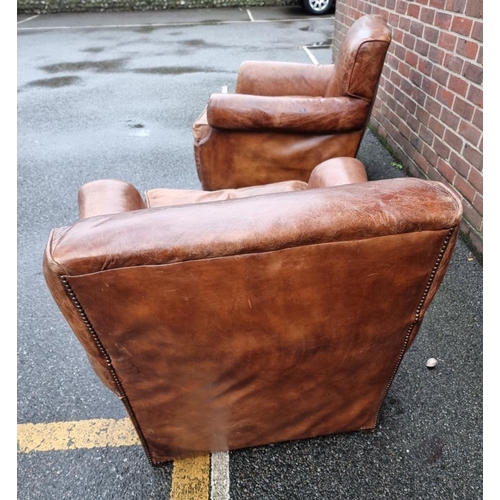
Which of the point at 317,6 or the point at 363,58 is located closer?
the point at 363,58

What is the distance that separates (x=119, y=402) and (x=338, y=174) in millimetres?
1290

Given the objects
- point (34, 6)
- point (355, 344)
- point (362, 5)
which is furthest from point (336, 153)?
point (34, 6)

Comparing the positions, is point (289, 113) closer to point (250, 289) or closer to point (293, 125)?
point (293, 125)

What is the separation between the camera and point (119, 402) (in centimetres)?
173

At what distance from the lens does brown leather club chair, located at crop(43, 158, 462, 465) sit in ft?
2.90

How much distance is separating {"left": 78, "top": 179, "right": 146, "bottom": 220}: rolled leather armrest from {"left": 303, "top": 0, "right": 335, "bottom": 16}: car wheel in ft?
31.1

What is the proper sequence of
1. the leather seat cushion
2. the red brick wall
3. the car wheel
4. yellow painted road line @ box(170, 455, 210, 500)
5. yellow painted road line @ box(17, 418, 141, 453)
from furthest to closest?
1. the car wheel
2. the red brick wall
3. the leather seat cushion
4. yellow painted road line @ box(17, 418, 141, 453)
5. yellow painted road line @ box(170, 455, 210, 500)

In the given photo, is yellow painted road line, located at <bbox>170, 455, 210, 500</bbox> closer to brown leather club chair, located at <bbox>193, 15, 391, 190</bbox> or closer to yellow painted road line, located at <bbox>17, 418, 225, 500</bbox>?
yellow painted road line, located at <bbox>17, 418, 225, 500</bbox>

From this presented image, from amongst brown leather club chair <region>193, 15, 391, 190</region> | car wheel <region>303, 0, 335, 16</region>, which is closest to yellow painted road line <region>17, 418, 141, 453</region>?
brown leather club chair <region>193, 15, 391, 190</region>

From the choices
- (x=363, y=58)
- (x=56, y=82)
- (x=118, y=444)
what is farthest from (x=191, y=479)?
(x=56, y=82)

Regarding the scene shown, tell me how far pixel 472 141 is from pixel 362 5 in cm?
237

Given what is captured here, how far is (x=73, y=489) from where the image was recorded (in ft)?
4.72

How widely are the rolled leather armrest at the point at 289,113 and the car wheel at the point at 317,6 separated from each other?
8.38 meters

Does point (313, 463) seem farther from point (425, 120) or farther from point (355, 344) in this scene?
point (425, 120)
